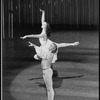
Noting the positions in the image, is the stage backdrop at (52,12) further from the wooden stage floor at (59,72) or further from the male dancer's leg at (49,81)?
the male dancer's leg at (49,81)

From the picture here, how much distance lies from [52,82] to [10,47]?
434 mm

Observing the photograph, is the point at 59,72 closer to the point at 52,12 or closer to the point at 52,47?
the point at 52,47

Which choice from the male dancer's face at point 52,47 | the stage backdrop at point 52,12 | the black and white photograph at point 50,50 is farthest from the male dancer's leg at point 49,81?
the stage backdrop at point 52,12

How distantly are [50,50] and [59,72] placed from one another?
0.60 feet

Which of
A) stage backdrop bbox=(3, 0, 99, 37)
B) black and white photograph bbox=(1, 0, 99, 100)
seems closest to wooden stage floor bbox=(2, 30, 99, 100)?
black and white photograph bbox=(1, 0, 99, 100)

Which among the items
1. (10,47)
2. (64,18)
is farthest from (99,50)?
(10,47)

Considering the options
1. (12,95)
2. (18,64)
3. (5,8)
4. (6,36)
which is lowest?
(12,95)

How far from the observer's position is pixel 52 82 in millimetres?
2426

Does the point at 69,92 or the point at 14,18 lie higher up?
the point at 14,18

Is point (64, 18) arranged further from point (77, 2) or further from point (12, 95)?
point (12, 95)

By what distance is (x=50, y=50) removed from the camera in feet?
7.88

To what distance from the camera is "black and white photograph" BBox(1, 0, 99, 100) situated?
238 cm

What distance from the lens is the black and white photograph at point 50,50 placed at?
7.81 ft

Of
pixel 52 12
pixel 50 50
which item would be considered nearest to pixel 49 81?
pixel 50 50
